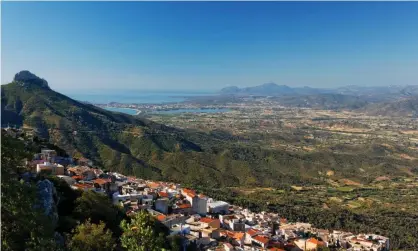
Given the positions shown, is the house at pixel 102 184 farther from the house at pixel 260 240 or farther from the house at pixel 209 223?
the house at pixel 260 240

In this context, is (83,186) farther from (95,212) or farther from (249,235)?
(249,235)

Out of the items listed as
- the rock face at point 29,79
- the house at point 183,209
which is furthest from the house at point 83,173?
the rock face at point 29,79

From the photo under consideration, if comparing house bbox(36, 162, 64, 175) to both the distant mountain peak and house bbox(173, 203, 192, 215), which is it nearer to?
house bbox(173, 203, 192, 215)

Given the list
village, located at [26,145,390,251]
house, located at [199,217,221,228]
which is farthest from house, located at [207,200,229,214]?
house, located at [199,217,221,228]

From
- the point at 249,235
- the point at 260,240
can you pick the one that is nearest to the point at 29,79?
the point at 249,235

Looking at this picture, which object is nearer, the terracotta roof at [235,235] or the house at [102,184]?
the terracotta roof at [235,235]

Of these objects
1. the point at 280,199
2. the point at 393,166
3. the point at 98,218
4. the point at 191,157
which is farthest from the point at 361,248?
the point at 393,166
